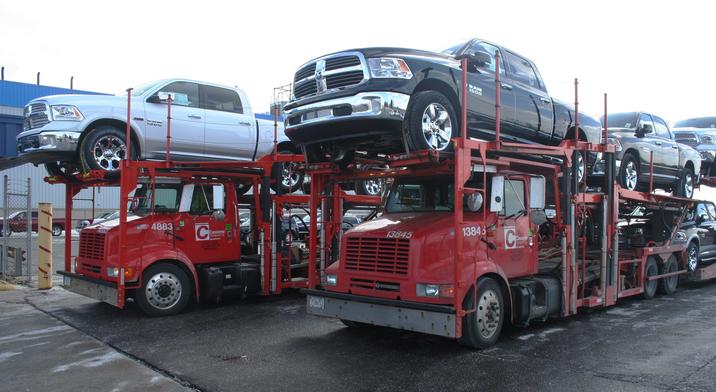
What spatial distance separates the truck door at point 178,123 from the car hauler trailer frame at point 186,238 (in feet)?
0.86

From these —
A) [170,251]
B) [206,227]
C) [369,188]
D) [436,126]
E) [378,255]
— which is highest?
[436,126]

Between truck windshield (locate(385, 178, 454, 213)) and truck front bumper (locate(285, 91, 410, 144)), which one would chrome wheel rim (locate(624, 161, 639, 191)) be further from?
truck front bumper (locate(285, 91, 410, 144))

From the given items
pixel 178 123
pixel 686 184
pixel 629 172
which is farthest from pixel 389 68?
pixel 686 184

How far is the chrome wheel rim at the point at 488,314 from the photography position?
6.36m

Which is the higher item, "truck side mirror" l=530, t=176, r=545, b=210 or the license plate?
"truck side mirror" l=530, t=176, r=545, b=210

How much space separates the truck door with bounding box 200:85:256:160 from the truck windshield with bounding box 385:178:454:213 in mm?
3567

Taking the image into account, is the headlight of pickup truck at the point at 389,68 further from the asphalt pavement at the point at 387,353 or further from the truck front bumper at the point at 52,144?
the truck front bumper at the point at 52,144

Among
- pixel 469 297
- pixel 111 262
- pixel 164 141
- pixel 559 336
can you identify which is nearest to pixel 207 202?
pixel 164 141

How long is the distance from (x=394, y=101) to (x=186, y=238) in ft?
15.4

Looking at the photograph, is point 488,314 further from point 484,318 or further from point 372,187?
point 372,187

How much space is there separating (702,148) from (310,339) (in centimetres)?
1200

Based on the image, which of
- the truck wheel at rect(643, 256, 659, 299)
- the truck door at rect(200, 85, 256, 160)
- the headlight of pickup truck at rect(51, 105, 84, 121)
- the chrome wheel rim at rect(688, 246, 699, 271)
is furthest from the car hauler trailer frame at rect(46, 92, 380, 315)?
the chrome wheel rim at rect(688, 246, 699, 271)

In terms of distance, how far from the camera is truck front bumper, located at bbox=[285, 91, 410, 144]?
20.2 feet

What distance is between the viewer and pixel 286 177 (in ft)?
36.4
